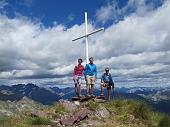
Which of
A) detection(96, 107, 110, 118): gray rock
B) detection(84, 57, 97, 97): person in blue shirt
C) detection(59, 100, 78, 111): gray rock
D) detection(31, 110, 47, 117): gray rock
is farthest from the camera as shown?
detection(84, 57, 97, 97): person in blue shirt

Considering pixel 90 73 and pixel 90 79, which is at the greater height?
pixel 90 73

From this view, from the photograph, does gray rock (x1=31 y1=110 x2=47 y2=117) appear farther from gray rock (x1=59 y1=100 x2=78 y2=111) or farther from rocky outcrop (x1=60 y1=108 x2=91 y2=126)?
gray rock (x1=59 y1=100 x2=78 y2=111)

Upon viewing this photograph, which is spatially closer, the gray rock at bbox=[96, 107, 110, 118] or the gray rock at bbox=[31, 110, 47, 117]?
the gray rock at bbox=[31, 110, 47, 117]

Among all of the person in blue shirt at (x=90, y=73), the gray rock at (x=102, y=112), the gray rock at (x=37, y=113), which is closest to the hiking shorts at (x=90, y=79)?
the person in blue shirt at (x=90, y=73)

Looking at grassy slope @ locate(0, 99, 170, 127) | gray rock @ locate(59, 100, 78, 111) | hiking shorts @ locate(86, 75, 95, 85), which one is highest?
hiking shorts @ locate(86, 75, 95, 85)

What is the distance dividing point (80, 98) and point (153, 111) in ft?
18.7

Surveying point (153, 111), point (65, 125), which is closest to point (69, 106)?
point (65, 125)

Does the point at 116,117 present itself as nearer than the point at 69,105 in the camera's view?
Yes

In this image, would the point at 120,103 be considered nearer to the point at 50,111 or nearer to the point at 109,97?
the point at 109,97

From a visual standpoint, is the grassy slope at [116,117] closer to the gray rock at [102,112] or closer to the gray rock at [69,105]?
the gray rock at [102,112]

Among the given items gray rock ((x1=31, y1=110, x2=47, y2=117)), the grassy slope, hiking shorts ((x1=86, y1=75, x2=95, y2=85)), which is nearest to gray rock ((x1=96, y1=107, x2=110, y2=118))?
the grassy slope

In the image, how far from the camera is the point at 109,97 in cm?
2911

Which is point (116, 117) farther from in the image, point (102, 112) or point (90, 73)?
point (90, 73)

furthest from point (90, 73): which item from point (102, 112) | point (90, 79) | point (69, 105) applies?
point (102, 112)
